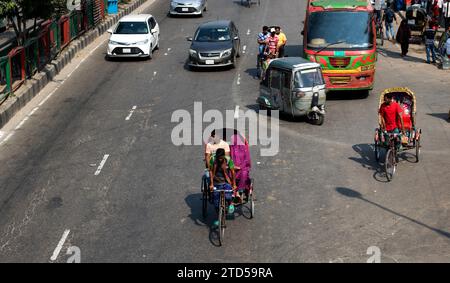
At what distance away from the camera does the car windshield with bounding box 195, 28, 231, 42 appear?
96.5 feet

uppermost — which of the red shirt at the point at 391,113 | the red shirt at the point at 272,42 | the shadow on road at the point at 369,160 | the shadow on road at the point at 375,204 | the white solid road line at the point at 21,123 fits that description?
the red shirt at the point at 391,113

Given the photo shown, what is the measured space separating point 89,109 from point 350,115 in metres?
7.93

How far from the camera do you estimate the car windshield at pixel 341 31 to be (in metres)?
24.2

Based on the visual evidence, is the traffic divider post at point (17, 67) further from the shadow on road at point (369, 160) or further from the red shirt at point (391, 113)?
the red shirt at point (391, 113)

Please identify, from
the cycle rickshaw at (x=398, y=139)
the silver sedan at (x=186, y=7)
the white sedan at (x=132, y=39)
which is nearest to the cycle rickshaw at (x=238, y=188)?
the cycle rickshaw at (x=398, y=139)

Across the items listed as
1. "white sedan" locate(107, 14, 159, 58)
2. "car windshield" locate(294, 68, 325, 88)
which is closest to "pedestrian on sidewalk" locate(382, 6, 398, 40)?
"white sedan" locate(107, 14, 159, 58)

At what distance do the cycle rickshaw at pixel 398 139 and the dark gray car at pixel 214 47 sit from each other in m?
10.9

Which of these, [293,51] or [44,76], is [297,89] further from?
[293,51]

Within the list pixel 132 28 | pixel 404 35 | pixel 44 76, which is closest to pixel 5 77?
pixel 44 76

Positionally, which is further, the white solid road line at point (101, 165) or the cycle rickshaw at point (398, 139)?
the white solid road line at point (101, 165)

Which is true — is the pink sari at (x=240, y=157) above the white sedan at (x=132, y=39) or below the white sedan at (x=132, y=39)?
above

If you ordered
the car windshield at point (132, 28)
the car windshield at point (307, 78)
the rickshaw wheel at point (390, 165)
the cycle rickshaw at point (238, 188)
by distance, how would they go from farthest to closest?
the car windshield at point (132, 28)
the car windshield at point (307, 78)
the rickshaw wheel at point (390, 165)
the cycle rickshaw at point (238, 188)

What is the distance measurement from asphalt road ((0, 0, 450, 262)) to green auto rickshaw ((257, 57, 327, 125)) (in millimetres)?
418

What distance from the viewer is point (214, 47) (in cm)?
2869
